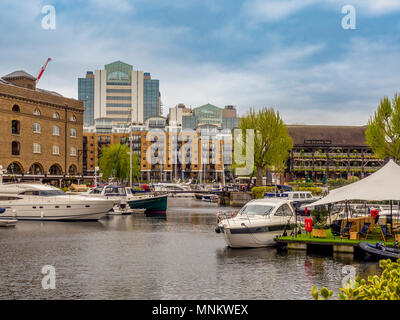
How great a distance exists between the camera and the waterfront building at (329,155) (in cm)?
11306

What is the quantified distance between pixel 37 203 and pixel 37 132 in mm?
45413

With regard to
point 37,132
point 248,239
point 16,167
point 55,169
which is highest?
point 37,132

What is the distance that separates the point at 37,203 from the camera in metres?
44.2

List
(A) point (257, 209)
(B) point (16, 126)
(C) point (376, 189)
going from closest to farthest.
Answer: (C) point (376, 189)
(A) point (257, 209)
(B) point (16, 126)

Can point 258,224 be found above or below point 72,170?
below

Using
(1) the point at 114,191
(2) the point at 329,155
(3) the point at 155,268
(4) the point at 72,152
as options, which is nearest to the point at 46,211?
(1) the point at 114,191

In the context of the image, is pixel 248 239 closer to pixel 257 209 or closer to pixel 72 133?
pixel 257 209

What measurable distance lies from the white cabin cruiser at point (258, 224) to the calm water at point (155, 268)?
2.39ft

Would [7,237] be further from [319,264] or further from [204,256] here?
[319,264]

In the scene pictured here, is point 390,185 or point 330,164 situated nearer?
point 390,185

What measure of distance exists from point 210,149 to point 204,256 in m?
155
